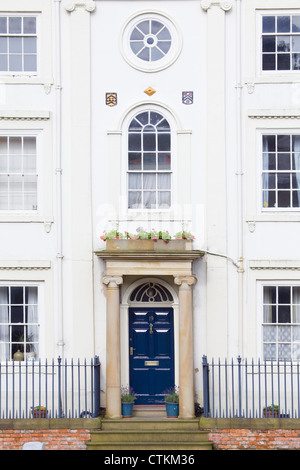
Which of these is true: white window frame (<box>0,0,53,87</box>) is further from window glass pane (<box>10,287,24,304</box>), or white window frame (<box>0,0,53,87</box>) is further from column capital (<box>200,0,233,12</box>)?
window glass pane (<box>10,287,24,304</box>)

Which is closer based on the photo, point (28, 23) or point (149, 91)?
point (149, 91)

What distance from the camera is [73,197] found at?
17.1 meters

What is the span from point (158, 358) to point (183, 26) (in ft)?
24.0

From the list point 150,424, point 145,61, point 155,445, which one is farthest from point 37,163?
point 155,445

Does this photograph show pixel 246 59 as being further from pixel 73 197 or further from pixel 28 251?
pixel 28 251

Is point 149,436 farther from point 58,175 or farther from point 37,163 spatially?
point 37,163

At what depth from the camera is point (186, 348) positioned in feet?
54.1

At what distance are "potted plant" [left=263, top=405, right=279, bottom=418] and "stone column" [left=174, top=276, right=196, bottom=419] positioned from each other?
4.97 ft

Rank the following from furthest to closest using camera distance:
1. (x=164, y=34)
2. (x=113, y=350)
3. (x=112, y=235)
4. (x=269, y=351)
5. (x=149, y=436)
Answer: (x=164, y=34) < (x=269, y=351) < (x=112, y=235) < (x=113, y=350) < (x=149, y=436)

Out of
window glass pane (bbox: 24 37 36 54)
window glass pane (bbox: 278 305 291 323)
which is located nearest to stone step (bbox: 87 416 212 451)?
window glass pane (bbox: 278 305 291 323)

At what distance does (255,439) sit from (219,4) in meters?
9.24

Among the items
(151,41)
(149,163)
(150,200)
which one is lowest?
(150,200)

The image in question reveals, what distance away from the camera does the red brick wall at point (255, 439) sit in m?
16.1

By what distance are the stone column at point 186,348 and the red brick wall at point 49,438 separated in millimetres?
2105
